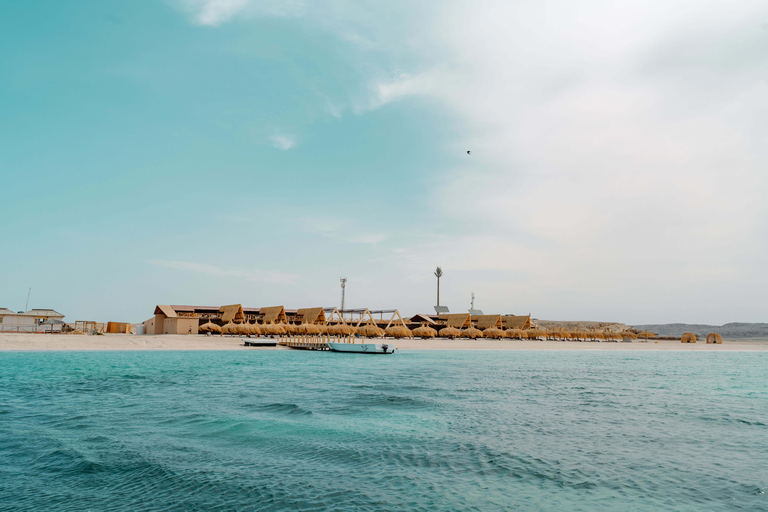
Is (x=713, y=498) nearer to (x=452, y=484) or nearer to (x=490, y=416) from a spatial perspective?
(x=452, y=484)

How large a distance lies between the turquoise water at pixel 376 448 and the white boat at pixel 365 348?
20.0m

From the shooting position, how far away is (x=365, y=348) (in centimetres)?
3812

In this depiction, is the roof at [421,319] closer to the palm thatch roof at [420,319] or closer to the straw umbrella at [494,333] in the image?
the palm thatch roof at [420,319]

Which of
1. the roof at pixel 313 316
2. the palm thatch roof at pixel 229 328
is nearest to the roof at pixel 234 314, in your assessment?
the palm thatch roof at pixel 229 328

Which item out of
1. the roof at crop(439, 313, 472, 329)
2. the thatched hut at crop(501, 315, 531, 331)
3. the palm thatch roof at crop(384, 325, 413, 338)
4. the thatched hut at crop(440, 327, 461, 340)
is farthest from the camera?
the thatched hut at crop(501, 315, 531, 331)

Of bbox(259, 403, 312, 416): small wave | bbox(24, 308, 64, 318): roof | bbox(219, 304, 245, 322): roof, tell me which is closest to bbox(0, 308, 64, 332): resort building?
bbox(24, 308, 64, 318): roof

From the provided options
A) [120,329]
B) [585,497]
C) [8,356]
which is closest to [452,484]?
[585,497]

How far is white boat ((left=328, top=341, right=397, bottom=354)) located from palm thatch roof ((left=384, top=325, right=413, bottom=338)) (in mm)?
12441

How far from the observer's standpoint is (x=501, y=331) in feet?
187

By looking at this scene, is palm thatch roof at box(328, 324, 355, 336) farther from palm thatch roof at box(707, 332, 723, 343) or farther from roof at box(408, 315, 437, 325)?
palm thatch roof at box(707, 332, 723, 343)

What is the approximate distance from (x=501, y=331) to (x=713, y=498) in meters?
52.0

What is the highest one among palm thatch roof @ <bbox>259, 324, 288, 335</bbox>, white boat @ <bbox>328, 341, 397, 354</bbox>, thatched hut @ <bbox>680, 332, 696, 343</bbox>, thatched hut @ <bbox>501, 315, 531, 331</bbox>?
thatched hut @ <bbox>501, 315, 531, 331</bbox>

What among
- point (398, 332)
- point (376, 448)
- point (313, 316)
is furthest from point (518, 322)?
point (376, 448)

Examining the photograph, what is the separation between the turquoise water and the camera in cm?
619
